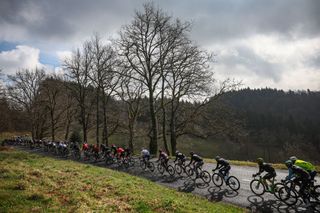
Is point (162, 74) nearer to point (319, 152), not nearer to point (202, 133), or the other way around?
point (202, 133)

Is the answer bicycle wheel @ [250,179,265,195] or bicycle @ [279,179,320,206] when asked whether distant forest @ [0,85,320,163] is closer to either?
bicycle wheel @ [250,179,265,195]

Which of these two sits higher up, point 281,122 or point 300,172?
point 281,122

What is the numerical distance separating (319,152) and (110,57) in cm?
6366

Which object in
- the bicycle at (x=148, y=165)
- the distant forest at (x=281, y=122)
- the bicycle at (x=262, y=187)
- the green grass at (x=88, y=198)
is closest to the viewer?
the green grass at (x=88, y=198)

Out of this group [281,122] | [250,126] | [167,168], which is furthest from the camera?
[281,122]

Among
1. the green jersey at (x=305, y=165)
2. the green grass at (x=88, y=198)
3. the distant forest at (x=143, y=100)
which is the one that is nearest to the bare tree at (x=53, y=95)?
the distant forest at (x=143, y=100)

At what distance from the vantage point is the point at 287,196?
11516 millimetres

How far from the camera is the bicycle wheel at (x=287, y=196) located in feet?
37.1

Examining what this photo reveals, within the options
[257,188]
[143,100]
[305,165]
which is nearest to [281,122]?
[143,100]

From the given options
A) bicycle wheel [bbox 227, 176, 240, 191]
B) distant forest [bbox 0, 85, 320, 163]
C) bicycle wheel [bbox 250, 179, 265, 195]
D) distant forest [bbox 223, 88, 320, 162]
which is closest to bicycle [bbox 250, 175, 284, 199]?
bicycle wheel [bbox 250, 179, 265, 195]

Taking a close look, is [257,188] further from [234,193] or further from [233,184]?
[233,184]

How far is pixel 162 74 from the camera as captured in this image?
31.7m

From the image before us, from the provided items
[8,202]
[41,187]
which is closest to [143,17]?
[41,187]

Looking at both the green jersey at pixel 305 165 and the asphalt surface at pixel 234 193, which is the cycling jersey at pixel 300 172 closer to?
the green jersey at pixel 305 165
